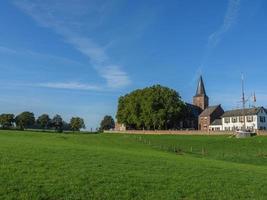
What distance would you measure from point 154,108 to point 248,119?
1452 inches

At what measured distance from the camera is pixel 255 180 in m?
25.8

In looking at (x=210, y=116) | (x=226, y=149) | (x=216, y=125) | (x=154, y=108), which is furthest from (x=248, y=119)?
(x=226, y=149)

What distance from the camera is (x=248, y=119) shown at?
170m

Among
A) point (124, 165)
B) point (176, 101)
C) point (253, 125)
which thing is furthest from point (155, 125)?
point (124, 165)

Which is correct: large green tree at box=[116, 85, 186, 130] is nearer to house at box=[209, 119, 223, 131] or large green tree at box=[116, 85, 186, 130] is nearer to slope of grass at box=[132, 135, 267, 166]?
house at box=[209, 119, 223, 131]

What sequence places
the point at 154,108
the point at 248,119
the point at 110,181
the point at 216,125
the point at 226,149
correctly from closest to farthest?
the point at 110,181 < the point at 226,149 < the point at 154,108 < the point at 248,119 < the point at 216,125

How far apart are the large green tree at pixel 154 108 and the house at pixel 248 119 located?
74.2 ft

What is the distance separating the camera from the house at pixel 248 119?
166500mm

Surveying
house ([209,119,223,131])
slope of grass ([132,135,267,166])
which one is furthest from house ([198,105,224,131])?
slope of grass ([132,135,267,166])

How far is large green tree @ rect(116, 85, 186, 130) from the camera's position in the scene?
15689cm

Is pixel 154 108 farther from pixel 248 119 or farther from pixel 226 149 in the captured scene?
pixel 226 149

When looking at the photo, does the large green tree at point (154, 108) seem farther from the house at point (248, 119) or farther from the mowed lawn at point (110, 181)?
the mowed lawn at point (110, 181)

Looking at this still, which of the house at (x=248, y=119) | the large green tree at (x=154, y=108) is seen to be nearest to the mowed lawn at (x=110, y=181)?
the large green tree at (x=154, y=108)

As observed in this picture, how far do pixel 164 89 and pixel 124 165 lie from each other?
13593cm
